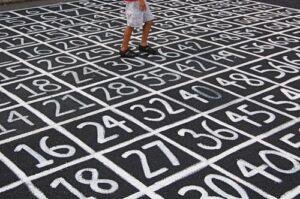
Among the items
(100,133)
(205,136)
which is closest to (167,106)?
(205,136)

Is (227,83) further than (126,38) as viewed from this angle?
No

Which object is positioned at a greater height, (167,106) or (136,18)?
(136,18)

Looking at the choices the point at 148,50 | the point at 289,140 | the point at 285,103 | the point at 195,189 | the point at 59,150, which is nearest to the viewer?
the point at 195,189

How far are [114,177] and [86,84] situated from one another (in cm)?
207

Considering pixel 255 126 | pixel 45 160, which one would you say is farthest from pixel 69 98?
pixel 255 126

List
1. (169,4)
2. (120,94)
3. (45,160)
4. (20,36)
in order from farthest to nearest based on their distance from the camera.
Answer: (169,4)
(20,36)
(120,94)
(45,160)

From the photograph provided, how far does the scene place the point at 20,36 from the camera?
24.1ft

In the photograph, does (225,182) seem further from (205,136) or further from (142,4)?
(142,4)

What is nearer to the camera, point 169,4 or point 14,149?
point 14,149

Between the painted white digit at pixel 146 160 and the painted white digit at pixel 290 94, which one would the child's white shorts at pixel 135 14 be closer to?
the painted white digit at pixel 290 94

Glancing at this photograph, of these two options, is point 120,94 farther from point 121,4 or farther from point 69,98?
point 121,4

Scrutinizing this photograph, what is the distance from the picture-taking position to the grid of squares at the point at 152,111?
3.64 meters

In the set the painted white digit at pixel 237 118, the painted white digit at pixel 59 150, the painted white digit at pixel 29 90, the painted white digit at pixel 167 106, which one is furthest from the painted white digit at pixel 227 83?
the painted white digit at pixel 59 150

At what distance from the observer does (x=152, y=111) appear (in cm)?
480
